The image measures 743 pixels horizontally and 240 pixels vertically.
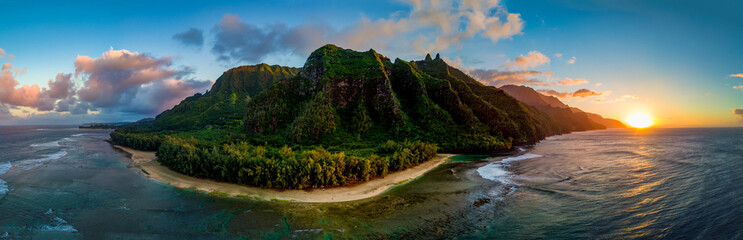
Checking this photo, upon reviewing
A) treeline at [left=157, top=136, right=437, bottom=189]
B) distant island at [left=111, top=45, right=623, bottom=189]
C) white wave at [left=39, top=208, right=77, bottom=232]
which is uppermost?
distant island at [left=111, top=45, right=623, bottom=189]

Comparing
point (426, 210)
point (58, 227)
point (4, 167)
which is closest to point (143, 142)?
point (4, 167)

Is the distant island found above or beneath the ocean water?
above

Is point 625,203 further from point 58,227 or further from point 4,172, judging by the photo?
point 4,172

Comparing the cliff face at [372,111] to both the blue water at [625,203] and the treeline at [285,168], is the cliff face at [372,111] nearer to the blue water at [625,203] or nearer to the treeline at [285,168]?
the treeline at [285,168]

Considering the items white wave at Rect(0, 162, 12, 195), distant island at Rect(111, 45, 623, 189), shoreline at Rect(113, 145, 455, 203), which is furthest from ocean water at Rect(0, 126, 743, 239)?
distant island at Rect(111, 45, 623, 189)

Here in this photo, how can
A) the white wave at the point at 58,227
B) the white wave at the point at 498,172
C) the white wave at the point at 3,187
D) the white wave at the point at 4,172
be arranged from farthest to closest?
the white wave at the point at 498,172, the white wave at the point at 4,172, the white wave at the point at 3,187, the white wave at the point at 58,227

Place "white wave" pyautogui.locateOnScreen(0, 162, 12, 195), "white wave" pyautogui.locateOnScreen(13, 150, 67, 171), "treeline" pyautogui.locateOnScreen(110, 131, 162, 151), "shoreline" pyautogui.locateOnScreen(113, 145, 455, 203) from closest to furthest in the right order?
"shoreline" pyautogui.locateOnScreen(113, 145, 455, 203)
"white wave" pyautogui.locateOnScreen(0, 162, 12, 195)
"white wave" pyautogui.locateOnScreen(13, 150, 67, 171)
"treeline" pyautogui.locateOnScreen(110, 131, 162, 151)

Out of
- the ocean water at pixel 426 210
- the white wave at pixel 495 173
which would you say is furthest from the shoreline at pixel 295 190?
the white wave at pixel 495 173

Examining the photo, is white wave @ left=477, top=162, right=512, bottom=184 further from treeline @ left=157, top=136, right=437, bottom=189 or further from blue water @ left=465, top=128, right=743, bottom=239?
treeline @ left=157, top=136, right=437, bottom=189

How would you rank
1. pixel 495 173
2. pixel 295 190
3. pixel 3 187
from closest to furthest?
pixel 295 190 < pixel 3 187 < pixel 495 173
